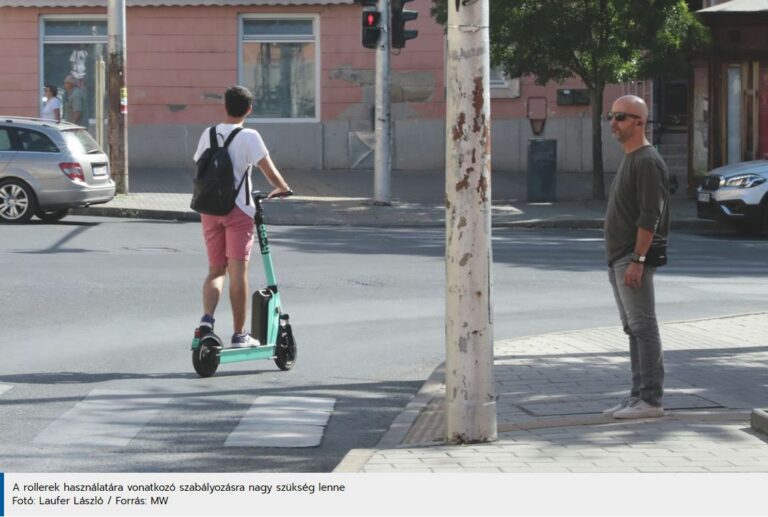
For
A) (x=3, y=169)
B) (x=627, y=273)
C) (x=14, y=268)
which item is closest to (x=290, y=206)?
(x=3, y=169)

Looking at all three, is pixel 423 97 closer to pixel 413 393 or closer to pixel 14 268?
pixel 14 268

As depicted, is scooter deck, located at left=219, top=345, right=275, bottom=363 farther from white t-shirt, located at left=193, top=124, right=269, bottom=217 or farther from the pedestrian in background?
the pedestrian in background

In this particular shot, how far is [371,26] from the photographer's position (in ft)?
81.1

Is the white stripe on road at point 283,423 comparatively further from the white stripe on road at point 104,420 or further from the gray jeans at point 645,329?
the gray jeans at point 645,329

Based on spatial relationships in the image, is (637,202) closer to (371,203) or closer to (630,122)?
(630,122)

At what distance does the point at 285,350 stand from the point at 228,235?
2.93 feet

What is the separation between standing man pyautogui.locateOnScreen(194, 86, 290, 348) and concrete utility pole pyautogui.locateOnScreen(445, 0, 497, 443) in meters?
2.69

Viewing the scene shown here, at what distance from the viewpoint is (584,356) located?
10.9m

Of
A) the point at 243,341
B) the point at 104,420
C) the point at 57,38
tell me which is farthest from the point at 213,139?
the point at 57,38

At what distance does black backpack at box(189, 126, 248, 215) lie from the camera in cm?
1005

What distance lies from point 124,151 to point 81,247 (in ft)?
25.1

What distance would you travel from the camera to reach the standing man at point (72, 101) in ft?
108

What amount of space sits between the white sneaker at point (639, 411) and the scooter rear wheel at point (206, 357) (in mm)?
2930

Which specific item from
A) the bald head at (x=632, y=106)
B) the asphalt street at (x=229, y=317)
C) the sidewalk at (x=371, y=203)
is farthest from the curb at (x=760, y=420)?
the sidewalk at (x=371, y=203)
